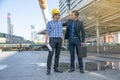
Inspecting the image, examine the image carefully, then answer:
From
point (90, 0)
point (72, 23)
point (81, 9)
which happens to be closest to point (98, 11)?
point (81, 9)

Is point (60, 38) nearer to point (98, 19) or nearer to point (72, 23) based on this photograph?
point (72, 23)

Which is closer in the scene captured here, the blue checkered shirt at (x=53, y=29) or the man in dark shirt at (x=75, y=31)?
the blue checkered shirt at (x=53, y=29)

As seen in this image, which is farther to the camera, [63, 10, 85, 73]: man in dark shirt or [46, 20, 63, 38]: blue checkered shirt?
[63, 10, 85, 73]: man in dark shirt

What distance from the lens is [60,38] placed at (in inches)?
352

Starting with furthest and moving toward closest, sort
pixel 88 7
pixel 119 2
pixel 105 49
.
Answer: pixel 105 49
pixel 88 7
pixel 119 2

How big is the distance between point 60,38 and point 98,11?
29.2 meters

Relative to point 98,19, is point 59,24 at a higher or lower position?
lower

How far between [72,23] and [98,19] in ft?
109

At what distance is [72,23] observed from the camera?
9.02m

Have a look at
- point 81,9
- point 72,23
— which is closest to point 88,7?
point 81,9

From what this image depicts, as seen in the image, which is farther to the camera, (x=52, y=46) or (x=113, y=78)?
(x=52, y=46)

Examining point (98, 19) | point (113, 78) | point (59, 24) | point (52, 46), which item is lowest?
point (113, 78)

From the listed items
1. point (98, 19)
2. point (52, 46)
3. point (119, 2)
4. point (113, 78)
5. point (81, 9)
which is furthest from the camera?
point (98, 19)

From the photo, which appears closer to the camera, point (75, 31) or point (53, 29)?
point (53, 29)
